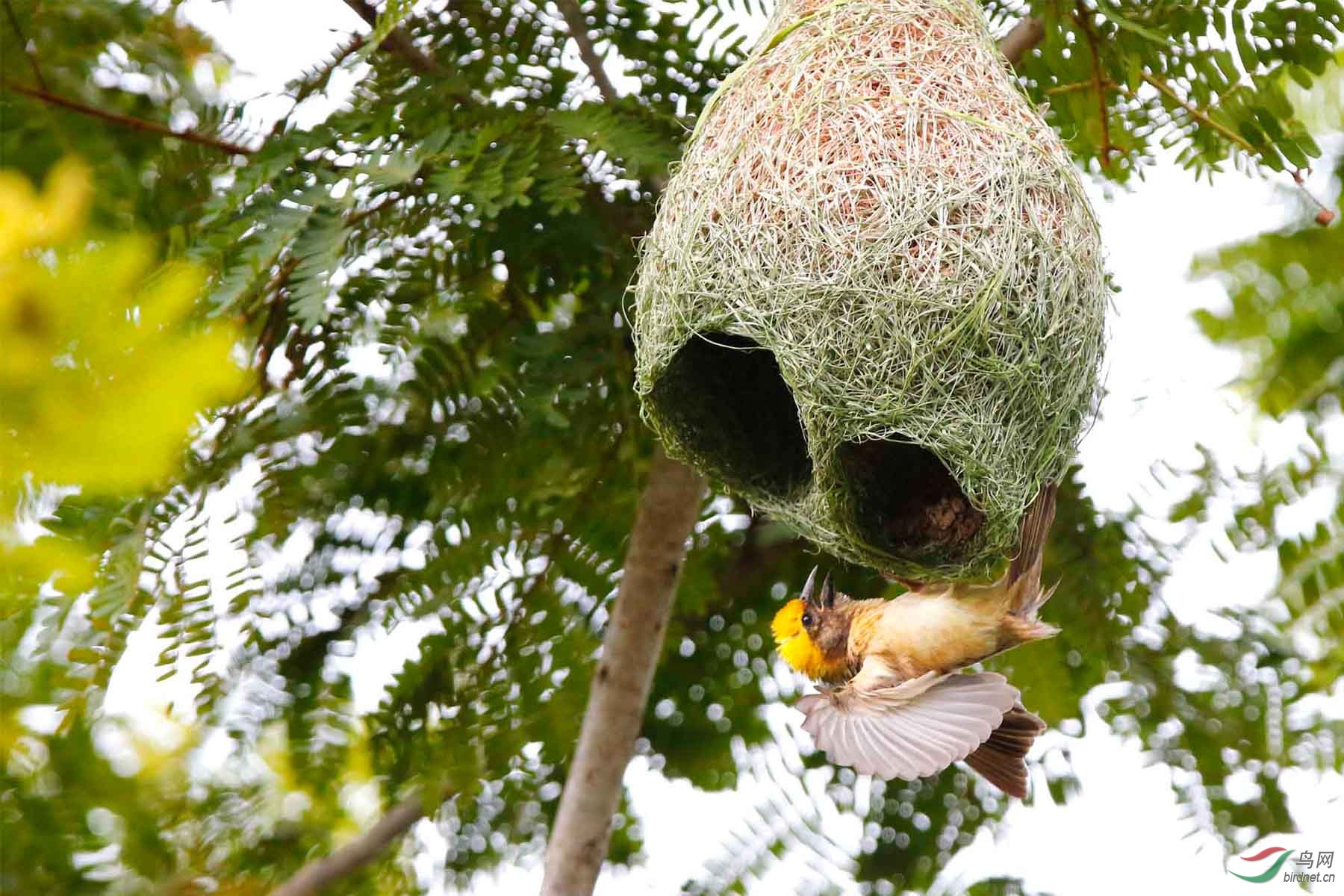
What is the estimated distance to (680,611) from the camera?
2473 mm

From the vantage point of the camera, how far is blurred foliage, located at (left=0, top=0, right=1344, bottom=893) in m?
Result: 1.89

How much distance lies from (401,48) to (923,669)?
117cm

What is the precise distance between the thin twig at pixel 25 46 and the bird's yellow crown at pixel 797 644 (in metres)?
1.27

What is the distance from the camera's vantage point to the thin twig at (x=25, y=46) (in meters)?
1.93

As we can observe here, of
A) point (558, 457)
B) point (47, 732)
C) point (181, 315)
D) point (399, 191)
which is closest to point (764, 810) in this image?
point (558, 457)

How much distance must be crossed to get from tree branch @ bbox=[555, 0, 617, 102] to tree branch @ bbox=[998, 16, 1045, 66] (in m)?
0.59

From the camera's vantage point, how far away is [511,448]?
2160mm

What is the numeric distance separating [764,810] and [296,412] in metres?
1.00

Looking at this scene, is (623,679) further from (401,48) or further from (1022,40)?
(1022,40)

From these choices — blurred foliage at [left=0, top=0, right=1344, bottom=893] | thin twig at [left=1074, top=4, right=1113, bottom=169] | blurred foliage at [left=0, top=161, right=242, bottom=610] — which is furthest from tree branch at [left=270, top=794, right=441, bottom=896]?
blurred foliage at [left=0, top=161, right=242, bottom=610]

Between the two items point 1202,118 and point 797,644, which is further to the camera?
point 797,644

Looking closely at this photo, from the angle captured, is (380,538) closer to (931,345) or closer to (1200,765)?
(931,345)

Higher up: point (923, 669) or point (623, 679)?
point (923, 669)

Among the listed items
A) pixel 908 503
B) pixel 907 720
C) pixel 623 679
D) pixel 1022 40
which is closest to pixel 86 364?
pixel 907 720
